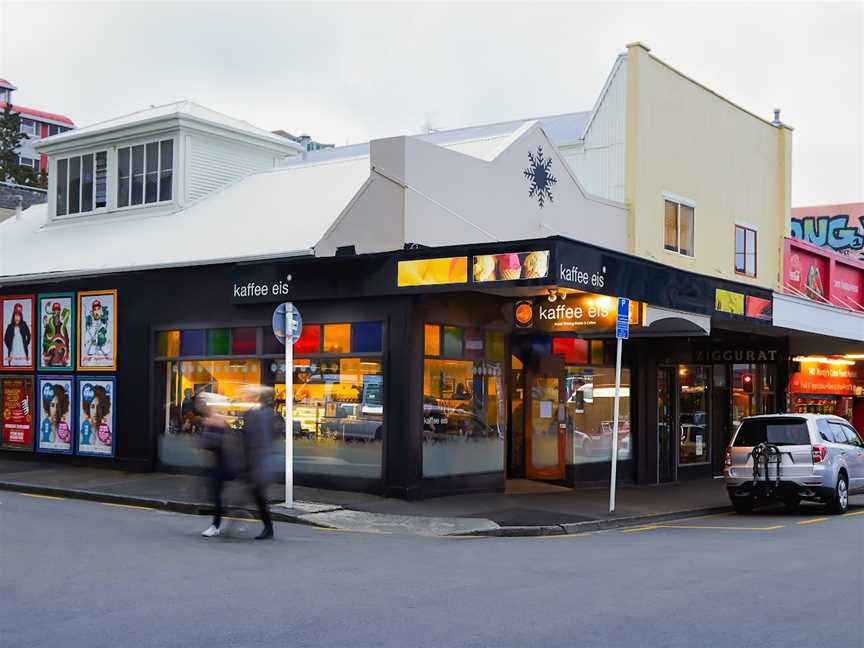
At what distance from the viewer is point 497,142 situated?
66.7 feet

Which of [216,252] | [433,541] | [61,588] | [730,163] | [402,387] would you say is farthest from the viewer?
[730,163]

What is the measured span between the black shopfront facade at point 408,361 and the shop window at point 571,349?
4 centimetres

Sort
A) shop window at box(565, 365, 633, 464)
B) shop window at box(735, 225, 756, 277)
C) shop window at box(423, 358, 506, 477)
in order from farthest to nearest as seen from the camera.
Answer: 1. shop window at box(735, 225, 756, 277)
2. shop window at box(565, 365, 633, 464)
3. shop window at box(423, 358, 506, 477)

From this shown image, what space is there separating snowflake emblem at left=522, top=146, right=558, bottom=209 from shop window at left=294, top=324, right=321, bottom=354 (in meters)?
5.01

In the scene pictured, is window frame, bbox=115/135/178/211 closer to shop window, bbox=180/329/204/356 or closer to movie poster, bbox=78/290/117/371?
movie poster, bbox=78/290/117/371

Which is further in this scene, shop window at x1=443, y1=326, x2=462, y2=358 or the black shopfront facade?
shop window at x1=443, y1=326, x2=462, y2=358

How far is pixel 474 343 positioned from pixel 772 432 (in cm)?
531

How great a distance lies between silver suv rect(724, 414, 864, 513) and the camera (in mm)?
17797

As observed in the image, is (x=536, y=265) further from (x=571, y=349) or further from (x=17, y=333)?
(x=17, y=333)

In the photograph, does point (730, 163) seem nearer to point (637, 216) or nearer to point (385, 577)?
point (637, 216)

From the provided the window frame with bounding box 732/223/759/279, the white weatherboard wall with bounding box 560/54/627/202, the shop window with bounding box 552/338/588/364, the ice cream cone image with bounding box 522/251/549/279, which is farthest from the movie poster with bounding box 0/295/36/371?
the window frame with bounding box 732/223/759/279

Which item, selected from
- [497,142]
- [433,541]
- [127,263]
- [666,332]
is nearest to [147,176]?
[127,263]

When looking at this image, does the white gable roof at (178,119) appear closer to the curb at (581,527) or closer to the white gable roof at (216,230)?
the white gable roof at (216,230)

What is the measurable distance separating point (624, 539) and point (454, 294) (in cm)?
548
